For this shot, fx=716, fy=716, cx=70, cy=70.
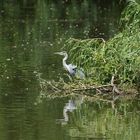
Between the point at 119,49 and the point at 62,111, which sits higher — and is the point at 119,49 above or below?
above

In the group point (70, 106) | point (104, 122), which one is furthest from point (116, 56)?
point (104, 122)

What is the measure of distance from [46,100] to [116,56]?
2.06 m

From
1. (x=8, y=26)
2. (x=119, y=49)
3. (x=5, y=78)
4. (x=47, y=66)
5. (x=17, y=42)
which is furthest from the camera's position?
(x=8, y=26)

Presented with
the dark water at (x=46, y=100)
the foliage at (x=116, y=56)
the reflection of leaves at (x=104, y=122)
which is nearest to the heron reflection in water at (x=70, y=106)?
the dark water at (x=46, y=100)

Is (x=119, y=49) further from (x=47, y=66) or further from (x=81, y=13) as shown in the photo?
(x=81, y=13)

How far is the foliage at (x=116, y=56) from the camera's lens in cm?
1608

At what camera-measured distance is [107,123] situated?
13484 millimetres

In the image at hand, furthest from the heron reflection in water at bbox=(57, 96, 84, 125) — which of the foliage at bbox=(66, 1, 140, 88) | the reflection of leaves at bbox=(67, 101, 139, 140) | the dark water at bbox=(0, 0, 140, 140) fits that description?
the foliage at bbox=(66, 1, 140, 88)

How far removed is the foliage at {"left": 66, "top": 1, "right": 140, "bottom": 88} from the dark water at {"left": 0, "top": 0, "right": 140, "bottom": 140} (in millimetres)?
944

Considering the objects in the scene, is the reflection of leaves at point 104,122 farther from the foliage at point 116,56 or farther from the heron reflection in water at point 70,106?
the foliage at point 116,56

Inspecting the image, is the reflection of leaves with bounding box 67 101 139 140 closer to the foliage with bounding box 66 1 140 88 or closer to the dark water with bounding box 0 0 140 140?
the dark water with bounding box 0 0 140 140

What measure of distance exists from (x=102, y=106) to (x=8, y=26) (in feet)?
Result: 57.7

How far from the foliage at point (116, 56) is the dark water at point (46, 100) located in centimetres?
94

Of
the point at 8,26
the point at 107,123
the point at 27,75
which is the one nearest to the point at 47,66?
the point at 27,75
